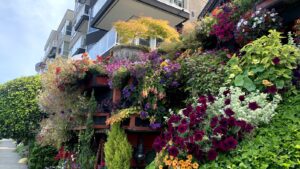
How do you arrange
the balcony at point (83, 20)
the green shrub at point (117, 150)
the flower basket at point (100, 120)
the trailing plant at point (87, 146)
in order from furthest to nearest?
the balcony at point (83, 20) < the flower basket at point (100, 120) < the trailing plant at point (87, 146) < the green shrub at point (117, 150)

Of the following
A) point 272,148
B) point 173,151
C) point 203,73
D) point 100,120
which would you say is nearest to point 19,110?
point 100,120

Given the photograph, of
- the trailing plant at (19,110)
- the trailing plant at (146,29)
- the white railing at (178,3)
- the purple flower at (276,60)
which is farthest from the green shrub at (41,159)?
the white railing at (178,3)

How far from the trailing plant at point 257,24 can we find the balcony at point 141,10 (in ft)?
31.3

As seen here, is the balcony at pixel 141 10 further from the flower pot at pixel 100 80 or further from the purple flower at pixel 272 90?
the purple flower at pixel 272 90

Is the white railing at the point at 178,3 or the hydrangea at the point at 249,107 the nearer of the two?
the hydrangea at the point at 249,107

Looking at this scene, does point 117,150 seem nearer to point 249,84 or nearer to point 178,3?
point 249,84

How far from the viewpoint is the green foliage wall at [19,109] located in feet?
37.7

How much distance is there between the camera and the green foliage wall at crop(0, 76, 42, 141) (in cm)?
1148

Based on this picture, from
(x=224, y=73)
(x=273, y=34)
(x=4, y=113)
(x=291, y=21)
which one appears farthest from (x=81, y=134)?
(x=4, y=113)

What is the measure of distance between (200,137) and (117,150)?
249 centimetres

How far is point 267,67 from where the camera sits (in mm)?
4172

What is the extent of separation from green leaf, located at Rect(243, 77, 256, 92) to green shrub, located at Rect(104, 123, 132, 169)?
2627 mm

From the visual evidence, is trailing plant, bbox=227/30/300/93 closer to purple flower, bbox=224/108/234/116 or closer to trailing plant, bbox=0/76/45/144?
purple flower, bbox=224/108/234/116

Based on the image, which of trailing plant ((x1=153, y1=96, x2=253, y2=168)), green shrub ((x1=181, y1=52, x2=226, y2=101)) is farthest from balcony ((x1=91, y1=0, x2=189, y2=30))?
trailing plant ((x1=153, y1=96, x2=253, y2=168))
